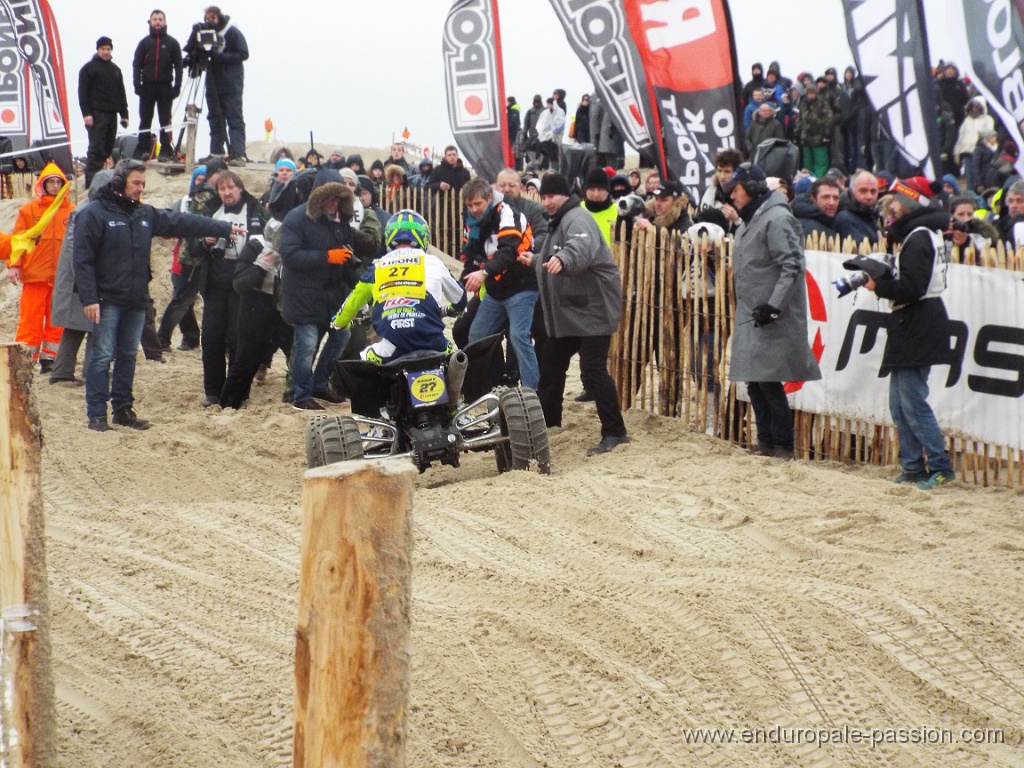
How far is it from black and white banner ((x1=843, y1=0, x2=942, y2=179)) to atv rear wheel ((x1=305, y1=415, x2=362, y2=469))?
4713 millimetres

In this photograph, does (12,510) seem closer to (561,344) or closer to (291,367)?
(561,344)

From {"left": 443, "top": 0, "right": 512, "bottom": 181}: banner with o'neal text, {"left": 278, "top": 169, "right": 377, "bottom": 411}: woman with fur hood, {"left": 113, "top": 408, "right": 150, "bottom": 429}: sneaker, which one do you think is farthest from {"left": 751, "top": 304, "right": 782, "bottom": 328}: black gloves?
{"left": 443, "top": 0, "right": 512, "bottom": 181}: banner with o'neal text

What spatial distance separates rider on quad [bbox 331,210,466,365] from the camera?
7523 mm

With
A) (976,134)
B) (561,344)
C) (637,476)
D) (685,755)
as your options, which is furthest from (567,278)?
(976,134)

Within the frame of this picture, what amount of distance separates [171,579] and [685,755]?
9.35 feet

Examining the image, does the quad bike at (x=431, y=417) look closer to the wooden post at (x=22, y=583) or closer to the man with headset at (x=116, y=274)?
the man with headset at (x=116, y=274)

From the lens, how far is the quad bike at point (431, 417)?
743 centimetres

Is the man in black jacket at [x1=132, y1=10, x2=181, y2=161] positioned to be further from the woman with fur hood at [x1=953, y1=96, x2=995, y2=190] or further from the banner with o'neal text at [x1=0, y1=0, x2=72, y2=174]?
the woman with fur hood at [x1=953, y1=96, x2=995, y2=190]

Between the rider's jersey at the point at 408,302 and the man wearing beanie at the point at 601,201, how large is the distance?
223 centimetres

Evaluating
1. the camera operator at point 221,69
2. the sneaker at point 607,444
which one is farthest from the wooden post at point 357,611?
the camera operator at point 221,69

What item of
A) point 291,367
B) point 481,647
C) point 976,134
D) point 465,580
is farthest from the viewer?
point 976,134

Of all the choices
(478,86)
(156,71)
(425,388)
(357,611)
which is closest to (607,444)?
(425,388)

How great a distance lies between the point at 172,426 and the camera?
32.1ft

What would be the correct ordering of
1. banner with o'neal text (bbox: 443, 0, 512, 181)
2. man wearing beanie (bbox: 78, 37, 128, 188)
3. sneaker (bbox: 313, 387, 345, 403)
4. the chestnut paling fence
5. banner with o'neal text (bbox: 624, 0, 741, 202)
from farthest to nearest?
man wearing beanie (bbox: 78, 37, 128, 188) → banner with o'neal text (bbox: 443, 0, 512, 181) → sneaker (bbox: 313, 387, 345, 403) → banner with o'neal text (bbox: 624, 0, 741, 202) → the chestnut paling fence
